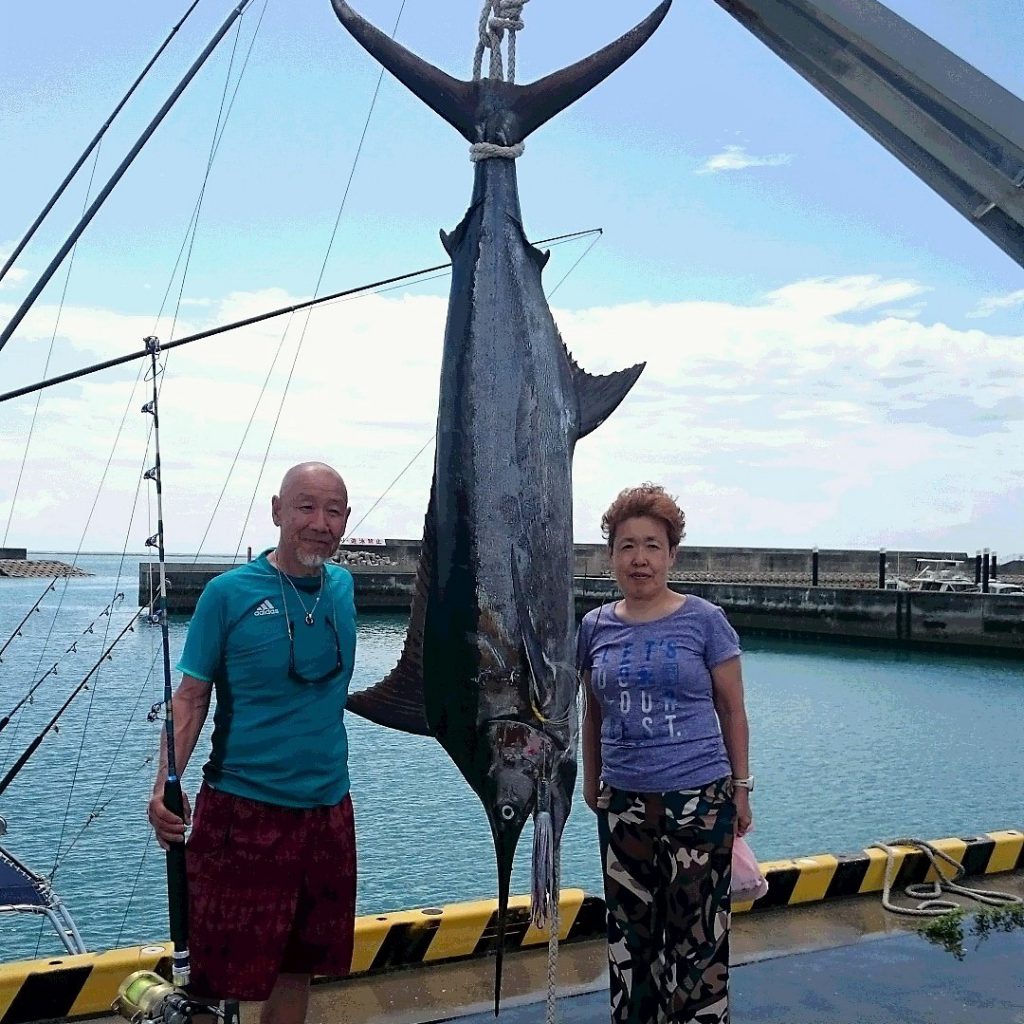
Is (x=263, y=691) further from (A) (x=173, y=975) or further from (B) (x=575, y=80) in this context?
(B) (x=575, y=80)

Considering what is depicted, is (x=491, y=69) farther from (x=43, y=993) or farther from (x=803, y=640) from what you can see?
(x=803, y=640)

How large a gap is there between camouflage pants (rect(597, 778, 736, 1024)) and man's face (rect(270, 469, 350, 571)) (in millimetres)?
763

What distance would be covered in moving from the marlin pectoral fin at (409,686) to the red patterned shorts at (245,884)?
222mm

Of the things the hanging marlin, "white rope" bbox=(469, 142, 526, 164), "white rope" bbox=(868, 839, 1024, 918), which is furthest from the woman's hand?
"white rope" bbox=(868, 839, 1024, 918)

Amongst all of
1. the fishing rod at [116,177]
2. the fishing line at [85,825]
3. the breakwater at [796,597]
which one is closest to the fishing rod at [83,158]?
the fishing rod at [116,177]

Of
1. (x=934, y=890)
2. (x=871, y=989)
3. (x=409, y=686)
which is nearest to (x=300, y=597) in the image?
(x=409, y=686)

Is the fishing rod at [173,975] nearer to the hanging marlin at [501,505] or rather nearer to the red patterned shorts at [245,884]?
the red patterned shorts at [245,884]

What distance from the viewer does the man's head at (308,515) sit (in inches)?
81.2

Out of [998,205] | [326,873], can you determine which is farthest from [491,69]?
[326,873]

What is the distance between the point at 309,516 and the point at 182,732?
0.47m

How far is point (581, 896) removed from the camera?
329 centimetres

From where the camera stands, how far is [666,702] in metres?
2.11

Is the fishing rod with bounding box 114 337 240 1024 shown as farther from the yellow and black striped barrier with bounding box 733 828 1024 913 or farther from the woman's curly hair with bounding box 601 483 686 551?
the yellow and black striped barrier with bounding box 733 828 1024 913

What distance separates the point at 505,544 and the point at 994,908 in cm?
253
